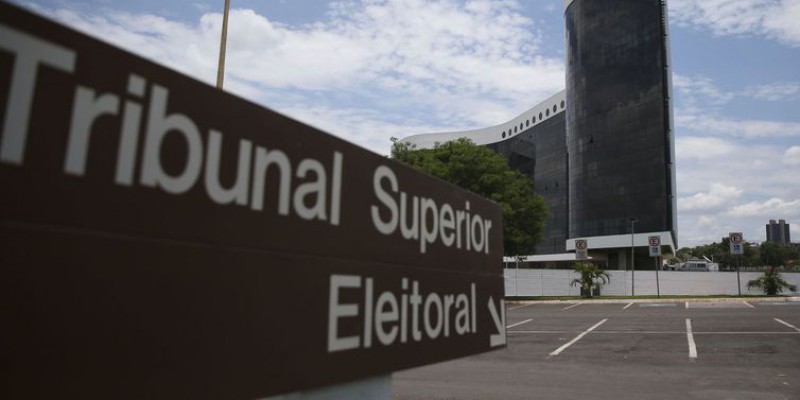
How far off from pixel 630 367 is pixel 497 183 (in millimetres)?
22562

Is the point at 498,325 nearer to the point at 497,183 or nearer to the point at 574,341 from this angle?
the point at 574,341

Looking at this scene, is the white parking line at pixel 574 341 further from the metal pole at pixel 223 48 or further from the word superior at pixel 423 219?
the word superior at pixel 423 219

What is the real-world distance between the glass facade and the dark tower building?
427 inches

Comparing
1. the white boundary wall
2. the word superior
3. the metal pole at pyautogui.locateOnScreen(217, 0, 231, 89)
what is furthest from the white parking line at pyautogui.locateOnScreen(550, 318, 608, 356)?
the white boundary wall

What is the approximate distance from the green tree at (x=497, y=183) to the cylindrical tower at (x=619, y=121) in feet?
142

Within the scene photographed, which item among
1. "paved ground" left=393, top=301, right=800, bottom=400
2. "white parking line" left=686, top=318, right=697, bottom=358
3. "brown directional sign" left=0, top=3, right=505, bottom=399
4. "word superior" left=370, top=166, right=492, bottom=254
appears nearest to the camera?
"brown directional sign" left=0, top=3, right=505, bottom=399

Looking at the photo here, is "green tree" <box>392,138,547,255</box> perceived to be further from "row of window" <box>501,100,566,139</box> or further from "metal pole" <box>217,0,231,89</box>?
"row of window" <box>501,100,566,139</box>

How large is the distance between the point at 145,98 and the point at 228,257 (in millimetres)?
506

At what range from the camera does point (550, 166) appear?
94.2 m

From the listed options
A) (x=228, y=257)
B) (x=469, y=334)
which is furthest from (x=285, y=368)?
(x=469, y=334)

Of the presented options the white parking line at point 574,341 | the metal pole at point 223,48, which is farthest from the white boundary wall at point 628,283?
the metal pole at point 223,48

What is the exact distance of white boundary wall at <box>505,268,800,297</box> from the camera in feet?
128

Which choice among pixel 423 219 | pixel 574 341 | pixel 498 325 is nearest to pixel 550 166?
pixel 574 341

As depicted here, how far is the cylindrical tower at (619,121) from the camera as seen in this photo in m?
69.9
